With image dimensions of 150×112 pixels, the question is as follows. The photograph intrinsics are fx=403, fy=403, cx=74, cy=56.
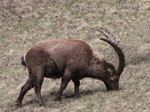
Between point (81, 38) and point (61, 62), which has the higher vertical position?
point (61, 62)

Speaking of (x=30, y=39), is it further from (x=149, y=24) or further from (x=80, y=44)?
(x=80, y=44)

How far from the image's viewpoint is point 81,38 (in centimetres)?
2273

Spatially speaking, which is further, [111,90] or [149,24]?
[149,24]

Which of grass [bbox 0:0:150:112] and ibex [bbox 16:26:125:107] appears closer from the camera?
grass [bbox 0:0:150:112]

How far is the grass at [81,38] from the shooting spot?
40.5 feet

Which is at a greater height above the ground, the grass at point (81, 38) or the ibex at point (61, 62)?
the ibex at point (61, 62)

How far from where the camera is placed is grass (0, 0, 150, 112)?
486 inches

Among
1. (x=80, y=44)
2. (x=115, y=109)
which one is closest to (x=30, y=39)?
(x=80, y=44)

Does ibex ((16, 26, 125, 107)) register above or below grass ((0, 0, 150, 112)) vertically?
above

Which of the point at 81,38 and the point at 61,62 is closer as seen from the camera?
the point at 61,62

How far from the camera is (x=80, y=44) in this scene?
13.2 m

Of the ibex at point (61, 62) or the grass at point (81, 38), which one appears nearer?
the grass at point (81, 38)

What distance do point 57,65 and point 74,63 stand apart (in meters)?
0.55

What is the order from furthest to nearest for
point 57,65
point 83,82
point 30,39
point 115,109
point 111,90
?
point 30,39 → point 83,82 → point 111,90 → point 57,65 → point 115,109
